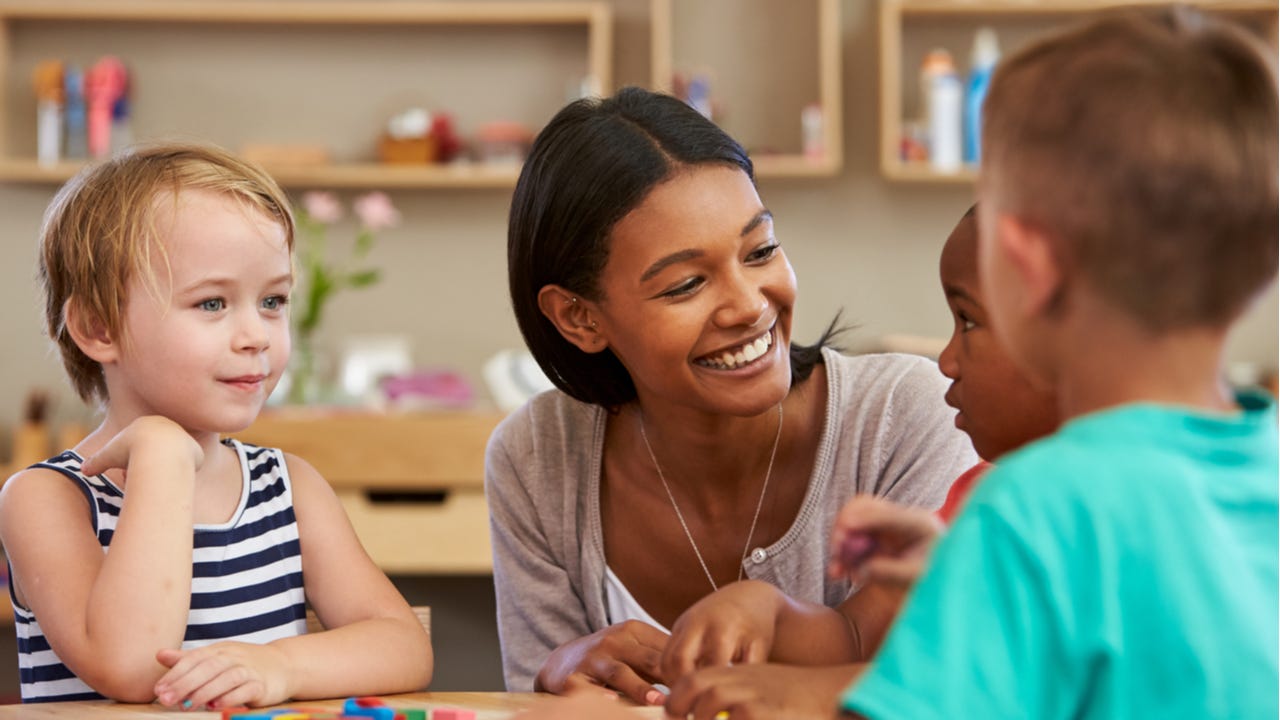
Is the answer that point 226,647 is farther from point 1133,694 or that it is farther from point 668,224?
point 1133,694

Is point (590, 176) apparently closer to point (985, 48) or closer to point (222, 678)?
point (222, 678)

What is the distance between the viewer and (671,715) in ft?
2.57

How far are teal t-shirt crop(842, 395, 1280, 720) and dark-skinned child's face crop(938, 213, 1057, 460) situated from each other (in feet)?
1.71

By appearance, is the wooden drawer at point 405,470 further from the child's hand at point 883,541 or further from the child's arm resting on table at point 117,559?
the child's hand at point 883,541

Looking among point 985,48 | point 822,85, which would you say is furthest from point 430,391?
point 985,48

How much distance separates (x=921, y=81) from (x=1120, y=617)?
3013 millimetres

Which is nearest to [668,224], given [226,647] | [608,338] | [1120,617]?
[608,338]

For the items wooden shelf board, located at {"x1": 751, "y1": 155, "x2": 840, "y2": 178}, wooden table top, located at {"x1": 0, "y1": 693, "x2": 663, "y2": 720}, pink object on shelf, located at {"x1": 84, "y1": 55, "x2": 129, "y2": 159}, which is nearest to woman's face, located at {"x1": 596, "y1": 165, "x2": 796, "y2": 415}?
wooden table top, located at {"x1": 0, "y1": 693, "x2": 663, "y2": 720}

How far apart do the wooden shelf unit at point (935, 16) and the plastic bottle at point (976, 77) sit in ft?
0.14

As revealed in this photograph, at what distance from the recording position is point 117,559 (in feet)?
3.23

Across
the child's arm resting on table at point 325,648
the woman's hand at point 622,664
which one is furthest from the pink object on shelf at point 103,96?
the woman's hand at point 622,664

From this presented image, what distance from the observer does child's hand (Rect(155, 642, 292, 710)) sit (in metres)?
0.92

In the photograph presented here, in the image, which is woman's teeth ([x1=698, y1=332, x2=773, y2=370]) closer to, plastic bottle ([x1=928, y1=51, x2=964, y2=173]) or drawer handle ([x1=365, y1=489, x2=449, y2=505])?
drawer handle ([x1=365, y1=489, x2=449, y2=505])

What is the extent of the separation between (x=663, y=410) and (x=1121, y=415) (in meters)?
0.86
